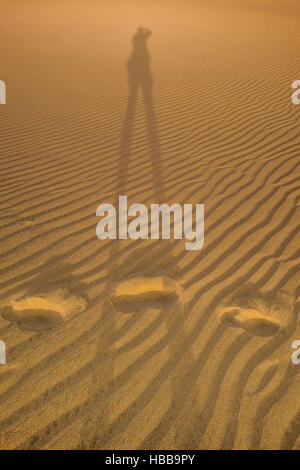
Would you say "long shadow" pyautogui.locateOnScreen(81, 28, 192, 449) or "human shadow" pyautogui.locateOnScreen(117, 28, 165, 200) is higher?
"human shadow" pyautogui.locateOnScreen(117, 28, 165, 200)

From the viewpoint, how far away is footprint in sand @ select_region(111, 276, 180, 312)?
2592 millimetres

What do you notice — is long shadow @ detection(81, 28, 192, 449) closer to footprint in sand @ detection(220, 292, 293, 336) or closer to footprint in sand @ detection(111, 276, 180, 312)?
footprint in sand @ detection(111, 276, 180, 312)

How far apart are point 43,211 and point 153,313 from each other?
1827mm

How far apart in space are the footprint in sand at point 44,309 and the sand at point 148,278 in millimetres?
12

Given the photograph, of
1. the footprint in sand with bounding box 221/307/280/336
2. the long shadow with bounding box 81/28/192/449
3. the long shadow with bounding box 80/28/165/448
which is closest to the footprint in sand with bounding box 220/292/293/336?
the footprint in sand with bounding box 221/307/280/336

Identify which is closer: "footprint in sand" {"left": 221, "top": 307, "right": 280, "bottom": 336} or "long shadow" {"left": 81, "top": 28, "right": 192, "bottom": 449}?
"long shadow" {"left": 81, "top": 28, "right": 192, "bottom": 449}

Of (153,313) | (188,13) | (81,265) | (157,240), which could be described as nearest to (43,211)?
(81,265)

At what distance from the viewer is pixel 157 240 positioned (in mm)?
3277

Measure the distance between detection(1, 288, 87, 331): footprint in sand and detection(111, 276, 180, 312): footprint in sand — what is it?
284 mm

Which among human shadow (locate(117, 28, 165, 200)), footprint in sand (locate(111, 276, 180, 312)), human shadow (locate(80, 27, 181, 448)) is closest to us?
human shadow (locate(80, 27, 181, 448))

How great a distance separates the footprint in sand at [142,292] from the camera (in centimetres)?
259

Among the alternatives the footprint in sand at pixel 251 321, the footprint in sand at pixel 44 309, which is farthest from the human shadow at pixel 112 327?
the footprint in sand at pixel 251 321

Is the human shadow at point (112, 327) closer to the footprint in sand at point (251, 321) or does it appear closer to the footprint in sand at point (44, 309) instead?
the footprint in sand at point (44, 309)

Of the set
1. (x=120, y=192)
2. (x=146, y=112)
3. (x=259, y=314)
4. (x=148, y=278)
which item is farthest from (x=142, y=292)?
(x=146, y=112)
